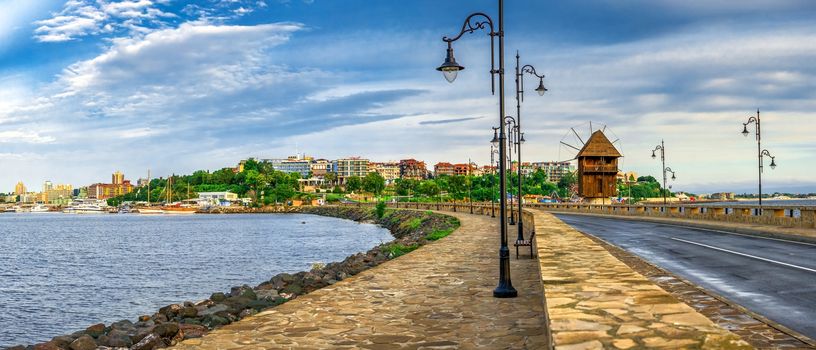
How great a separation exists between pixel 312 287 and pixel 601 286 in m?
13.6

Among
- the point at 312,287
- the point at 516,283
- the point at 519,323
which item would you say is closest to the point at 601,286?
the point at 519,323

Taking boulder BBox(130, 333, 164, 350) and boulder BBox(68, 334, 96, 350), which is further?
boulder BBox(68, 334, 96, 350)

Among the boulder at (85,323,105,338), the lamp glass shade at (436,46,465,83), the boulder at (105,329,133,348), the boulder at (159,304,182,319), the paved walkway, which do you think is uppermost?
the lamp glass shade at (436,46,465,83)

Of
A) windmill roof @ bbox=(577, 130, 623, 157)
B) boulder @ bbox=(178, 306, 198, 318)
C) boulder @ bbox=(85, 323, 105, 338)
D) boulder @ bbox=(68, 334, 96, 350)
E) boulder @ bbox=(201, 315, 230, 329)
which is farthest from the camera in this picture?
windmill roof @ bbox=(577, 130, 623, 157)

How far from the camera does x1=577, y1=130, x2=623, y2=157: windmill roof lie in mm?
97375

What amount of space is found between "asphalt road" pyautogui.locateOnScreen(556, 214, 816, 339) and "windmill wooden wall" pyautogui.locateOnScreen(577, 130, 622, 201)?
68145mm

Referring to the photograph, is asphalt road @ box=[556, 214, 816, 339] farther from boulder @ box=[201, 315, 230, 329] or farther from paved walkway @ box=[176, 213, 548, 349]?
boulder @ box=[201, 315, 230, 329]

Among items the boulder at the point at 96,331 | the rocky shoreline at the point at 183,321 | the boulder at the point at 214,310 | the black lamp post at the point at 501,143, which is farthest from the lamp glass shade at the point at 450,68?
the boulder at the point at 96,331

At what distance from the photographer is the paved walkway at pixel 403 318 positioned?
31.2 feet

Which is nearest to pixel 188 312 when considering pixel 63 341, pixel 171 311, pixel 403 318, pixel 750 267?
pixel 171 311

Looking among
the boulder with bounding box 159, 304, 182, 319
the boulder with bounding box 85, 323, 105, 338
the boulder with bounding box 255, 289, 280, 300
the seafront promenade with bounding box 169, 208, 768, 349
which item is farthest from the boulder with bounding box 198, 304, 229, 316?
the seafront promenade with bounding box 169, 208, 768, 349

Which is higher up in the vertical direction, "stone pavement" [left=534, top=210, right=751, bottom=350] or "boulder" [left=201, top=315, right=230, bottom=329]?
"stone pavement" [left=534, top=210, right=751, bottom=350]

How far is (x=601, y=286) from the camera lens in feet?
28.6

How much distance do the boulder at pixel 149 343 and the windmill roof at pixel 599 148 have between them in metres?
89.7
